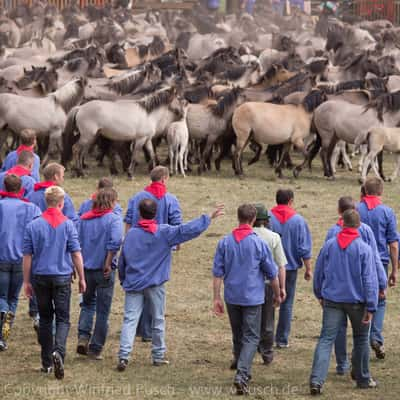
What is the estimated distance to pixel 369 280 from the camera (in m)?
8.53

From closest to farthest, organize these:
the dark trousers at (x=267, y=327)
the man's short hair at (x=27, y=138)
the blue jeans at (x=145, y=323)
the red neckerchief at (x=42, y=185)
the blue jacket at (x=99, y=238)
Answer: the dark trousers at (x=267, y=327) → the blue jacket at (x=99, y=238) → the red neckerchief at (x=42, y=185) → the blue jeans at (x=145, y=323) → the man's short hair at (x=27, y=138)

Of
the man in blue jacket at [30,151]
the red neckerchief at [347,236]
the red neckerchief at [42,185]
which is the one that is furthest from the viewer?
the man in blue jacket at [30,151]

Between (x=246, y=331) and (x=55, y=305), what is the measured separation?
1471 millimetres

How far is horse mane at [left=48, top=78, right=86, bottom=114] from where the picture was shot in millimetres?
19562

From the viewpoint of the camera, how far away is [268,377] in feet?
30.2

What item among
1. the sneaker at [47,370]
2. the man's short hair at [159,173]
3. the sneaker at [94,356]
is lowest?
the sneaker at [94,356]

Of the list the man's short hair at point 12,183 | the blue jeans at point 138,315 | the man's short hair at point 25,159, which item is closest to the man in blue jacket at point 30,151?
the man's short hair at point 25,159

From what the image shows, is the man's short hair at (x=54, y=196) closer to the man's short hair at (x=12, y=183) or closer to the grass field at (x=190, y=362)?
the man's short hair at (x=12, y=183)

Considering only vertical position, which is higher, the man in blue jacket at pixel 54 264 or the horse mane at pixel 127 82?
the man in blue jacket at pixel 54 264

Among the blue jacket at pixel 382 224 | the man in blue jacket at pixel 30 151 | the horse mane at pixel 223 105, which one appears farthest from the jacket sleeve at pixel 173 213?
the horse mane at pixel 223 105

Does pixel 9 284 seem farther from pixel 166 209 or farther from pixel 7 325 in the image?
pixel 166 209

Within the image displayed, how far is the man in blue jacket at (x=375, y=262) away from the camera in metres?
8.84

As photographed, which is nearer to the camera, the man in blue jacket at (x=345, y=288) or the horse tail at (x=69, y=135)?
the man in blue jacket at (x=345, y=288)

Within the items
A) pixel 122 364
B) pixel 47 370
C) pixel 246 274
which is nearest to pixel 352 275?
pixel 246 274
